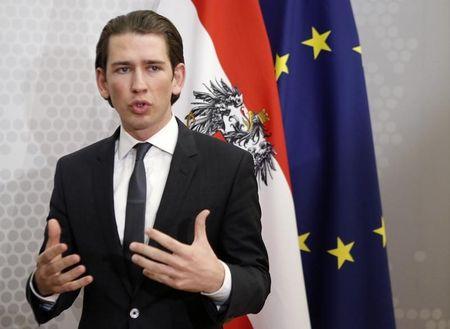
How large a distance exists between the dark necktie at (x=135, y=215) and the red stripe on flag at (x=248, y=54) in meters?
0.64

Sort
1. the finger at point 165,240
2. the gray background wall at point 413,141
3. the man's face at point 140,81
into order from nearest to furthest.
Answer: the finger at point 165,240 → the man's face at point 140,81 → the gray background wall at point 413,141

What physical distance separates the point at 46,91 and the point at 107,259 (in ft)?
3.15

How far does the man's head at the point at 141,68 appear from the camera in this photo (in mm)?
1140

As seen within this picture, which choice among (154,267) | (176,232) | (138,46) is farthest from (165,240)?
(138,46)

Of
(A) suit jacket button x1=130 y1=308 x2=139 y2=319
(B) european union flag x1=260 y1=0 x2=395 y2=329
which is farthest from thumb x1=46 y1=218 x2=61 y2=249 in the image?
(B) european union flag x1=260 y1=0 x2=395 y2=329

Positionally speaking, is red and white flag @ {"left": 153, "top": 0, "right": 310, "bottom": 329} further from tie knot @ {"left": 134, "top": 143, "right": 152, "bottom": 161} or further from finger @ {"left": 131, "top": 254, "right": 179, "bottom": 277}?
finger @ {"left": 131, "top": 254, "right": 179, "bottom": 277}

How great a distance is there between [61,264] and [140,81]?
419 mm

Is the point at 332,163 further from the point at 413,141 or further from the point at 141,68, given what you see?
the point at 141,68

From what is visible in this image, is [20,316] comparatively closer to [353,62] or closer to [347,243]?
[347,243]

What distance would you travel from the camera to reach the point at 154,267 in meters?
0.94

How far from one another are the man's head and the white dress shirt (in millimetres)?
24

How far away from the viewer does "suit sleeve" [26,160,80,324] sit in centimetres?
114

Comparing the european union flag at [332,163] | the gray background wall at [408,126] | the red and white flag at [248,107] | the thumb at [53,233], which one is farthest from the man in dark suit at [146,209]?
the gray background wall at [408,126]

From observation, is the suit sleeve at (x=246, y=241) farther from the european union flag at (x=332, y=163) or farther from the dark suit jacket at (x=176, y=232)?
the european union flag at (x=332, y=163)
